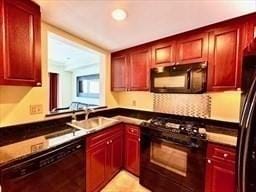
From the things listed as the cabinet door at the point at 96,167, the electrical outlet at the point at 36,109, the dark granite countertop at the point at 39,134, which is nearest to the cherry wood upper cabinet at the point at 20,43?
the electrical outlet at the point at 36,109

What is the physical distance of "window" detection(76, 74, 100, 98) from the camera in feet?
17.7

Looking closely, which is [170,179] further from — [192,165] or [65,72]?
[65,72]

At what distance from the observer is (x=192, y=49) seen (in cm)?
204

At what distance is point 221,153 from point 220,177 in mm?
266

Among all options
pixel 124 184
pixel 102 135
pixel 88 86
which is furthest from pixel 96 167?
pixel 88 86

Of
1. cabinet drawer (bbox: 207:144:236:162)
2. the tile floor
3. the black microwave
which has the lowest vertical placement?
the tile floor

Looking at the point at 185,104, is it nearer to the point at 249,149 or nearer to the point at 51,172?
the point at 249,149

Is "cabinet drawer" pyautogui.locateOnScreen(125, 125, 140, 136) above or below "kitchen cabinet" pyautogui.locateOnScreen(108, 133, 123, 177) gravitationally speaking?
above

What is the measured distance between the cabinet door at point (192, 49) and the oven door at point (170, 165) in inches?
43.8

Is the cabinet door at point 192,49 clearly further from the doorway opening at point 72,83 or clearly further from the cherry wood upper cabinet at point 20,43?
the doorway opening at point 72,83

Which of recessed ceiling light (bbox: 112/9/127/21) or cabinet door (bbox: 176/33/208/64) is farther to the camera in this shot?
cabinet door (bbox: 176/33/208/64)

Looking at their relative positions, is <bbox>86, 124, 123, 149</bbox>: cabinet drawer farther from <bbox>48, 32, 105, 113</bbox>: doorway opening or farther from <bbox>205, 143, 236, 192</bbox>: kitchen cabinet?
<bbox>48, 32, 105, 113</bbox>: doorway opening

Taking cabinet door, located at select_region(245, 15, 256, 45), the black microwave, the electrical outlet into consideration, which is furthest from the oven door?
the electrical outlet

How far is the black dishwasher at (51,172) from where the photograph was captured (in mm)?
1131
